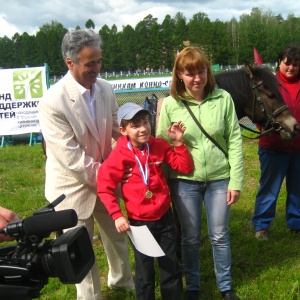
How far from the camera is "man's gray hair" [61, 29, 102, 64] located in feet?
8.25

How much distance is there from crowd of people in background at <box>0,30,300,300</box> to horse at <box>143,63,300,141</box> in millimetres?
942

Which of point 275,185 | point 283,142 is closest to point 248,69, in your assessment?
point 283,142

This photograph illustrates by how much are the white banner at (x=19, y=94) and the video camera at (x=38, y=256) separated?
886cm

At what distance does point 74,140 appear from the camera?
2699 millimetres

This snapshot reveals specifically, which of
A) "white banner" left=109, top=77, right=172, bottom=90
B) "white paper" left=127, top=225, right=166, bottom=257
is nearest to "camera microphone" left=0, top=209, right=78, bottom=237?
"white paper" left=127, top=225, right=166, bottom=257

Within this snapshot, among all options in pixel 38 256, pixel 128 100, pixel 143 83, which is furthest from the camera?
pixel 143 83

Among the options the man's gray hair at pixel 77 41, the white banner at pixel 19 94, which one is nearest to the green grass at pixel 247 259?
the man's gray hair at pixel 77 41

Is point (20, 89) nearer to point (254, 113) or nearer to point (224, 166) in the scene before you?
point (254, 113)

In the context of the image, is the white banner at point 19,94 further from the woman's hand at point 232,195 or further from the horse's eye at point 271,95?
the woman's hand at point 232,195

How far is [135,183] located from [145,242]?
0.39m

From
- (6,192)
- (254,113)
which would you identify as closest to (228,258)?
(254,113)

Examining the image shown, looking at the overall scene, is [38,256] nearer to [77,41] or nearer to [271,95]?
[77,41]

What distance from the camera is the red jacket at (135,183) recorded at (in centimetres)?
259

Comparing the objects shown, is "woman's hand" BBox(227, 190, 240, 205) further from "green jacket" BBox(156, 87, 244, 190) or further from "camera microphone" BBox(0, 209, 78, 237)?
"camera microphone" BBox(0, 209, 78, 237)
